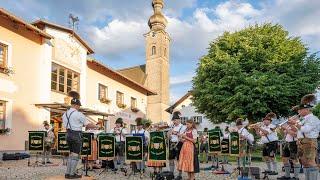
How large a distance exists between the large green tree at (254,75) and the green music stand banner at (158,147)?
A: 15.5 metres

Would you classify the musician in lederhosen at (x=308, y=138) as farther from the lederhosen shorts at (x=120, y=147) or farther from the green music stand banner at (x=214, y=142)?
the lederhosen shorts at (x=120, y=147)

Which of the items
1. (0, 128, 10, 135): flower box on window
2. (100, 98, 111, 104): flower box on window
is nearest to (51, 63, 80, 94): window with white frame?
(100, 98, 111, 104): flower box on window

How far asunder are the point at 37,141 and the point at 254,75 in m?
16.0

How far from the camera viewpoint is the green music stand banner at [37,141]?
14781 mm

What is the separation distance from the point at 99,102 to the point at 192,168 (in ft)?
64.5

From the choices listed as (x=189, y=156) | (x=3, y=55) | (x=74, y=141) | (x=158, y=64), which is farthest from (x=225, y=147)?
(x=158, y=64)

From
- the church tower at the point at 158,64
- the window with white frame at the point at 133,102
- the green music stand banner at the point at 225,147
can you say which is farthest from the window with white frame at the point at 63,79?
the church tower at the point at 158,64

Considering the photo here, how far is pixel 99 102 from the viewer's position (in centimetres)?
2842

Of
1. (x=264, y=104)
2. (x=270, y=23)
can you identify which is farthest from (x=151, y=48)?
(x=264, y=104)

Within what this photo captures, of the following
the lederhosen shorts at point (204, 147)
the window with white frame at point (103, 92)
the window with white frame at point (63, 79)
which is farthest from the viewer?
the window with white frame at point (103, 92)

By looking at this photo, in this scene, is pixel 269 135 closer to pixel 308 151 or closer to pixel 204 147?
pixel 308 151

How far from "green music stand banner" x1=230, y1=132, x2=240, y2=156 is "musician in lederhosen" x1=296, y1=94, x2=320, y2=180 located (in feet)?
16.2

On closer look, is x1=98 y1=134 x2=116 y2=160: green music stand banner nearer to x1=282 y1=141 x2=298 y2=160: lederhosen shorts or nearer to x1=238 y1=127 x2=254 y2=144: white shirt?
x1=238 y1=127 x2=254 y2=144: white shirt

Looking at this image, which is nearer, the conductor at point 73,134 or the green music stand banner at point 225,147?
the conductor at point 73,134
